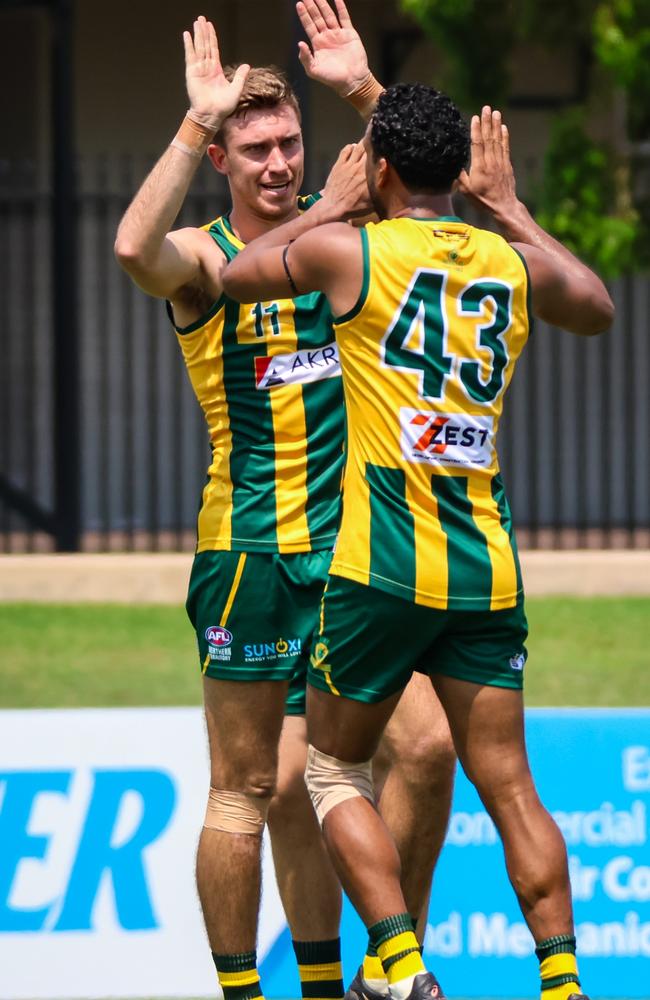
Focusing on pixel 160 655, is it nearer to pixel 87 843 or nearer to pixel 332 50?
pixel 87 843

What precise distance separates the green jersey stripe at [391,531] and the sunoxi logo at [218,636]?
0.66m

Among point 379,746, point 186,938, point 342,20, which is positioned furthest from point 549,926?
point 342,20

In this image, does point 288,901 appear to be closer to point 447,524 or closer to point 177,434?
point 447,524

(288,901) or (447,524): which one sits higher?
(447,524)

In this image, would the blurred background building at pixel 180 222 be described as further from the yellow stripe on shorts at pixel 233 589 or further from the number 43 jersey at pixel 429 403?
the number 43 jersey at pixel 429 403

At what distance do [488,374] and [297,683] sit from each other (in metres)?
1.12

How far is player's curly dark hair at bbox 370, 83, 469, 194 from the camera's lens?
3881 mm

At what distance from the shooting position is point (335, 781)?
405 cm

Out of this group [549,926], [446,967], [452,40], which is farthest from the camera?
[452,40]

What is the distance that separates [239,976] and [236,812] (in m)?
0.42

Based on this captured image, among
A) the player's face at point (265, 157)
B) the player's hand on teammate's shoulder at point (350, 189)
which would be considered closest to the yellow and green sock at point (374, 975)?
the player's hand on teammate's shoulder at point (350, 189)

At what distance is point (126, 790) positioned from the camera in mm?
5160

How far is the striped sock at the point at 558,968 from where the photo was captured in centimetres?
382

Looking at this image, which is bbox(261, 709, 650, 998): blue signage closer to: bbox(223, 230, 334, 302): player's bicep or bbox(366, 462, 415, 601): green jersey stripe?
bbox(366, 462, 415, 601): green jersey stripe
